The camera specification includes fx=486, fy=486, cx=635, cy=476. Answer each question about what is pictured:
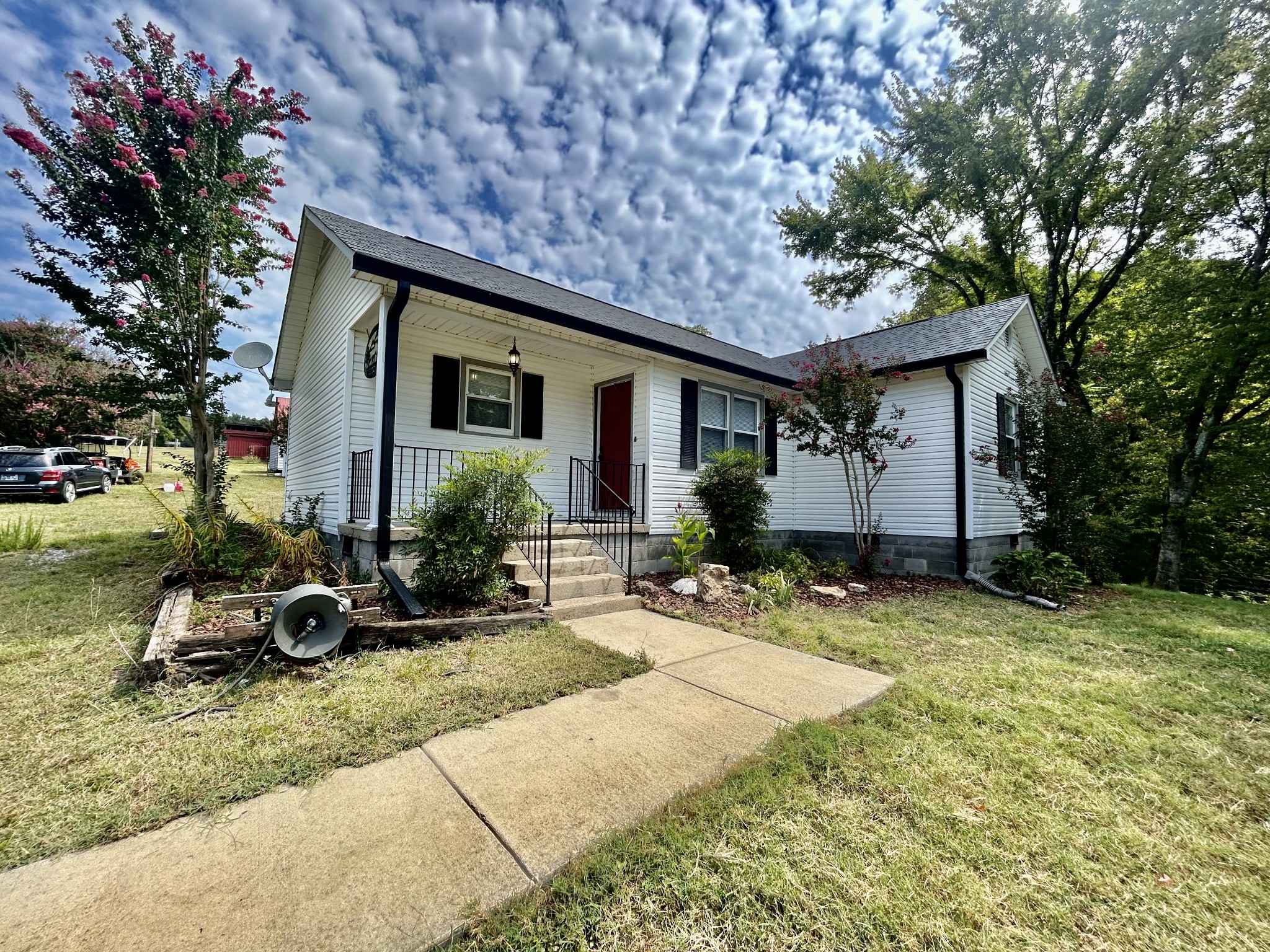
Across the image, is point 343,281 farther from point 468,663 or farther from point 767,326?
point 767,326

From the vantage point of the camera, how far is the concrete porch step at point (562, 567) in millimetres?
5434

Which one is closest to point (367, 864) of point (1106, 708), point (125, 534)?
point (1106, 708)

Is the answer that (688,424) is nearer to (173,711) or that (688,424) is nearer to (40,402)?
(173,711)

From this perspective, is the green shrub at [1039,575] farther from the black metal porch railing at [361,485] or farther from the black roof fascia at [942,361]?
the black metal porch railing at [361,485]

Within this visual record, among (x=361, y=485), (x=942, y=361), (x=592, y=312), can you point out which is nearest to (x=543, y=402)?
(x=592, y=312)

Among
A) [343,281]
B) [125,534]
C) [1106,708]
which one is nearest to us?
[1106,708]

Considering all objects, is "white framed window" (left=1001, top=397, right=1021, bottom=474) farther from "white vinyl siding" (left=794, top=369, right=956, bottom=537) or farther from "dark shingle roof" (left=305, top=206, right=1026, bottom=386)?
"dark shingle roof" (left=305, top=206, right=1026, bottom=386)

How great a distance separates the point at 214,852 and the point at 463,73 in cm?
885

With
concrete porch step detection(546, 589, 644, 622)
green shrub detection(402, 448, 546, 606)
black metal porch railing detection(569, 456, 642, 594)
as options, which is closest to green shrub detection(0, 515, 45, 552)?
green shrub detection(402, 448, 546, 606)

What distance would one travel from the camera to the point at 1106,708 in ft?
10.5

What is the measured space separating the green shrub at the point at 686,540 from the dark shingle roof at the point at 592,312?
2529 millimetres

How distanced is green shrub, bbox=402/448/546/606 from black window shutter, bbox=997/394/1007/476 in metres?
8.42

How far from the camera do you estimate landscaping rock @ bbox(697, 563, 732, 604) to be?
5.93 metres

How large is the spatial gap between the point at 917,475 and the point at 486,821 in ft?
28.4
